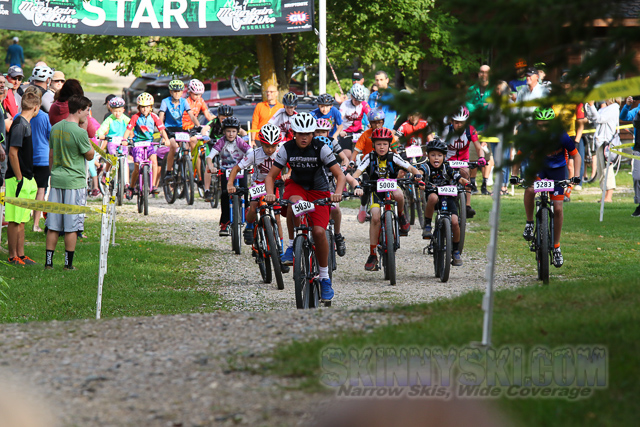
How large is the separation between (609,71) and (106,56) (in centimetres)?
2474

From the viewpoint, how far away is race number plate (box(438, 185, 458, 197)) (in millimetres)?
10789

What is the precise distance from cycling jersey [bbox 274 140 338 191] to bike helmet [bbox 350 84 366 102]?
7.19 metres

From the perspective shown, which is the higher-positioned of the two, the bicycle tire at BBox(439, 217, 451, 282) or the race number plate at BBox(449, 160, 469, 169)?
the race number plate at BBox(449, 160, 469, 169)

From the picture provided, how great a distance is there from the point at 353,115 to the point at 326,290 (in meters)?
8.15

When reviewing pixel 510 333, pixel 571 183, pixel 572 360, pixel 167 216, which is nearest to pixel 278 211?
pixel 571 183

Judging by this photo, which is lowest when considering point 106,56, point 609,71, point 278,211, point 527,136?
point 278,211

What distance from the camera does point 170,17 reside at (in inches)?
797

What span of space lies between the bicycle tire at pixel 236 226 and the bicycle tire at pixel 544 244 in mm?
4201

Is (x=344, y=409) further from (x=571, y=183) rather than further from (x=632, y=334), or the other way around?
(x=571, y=183)

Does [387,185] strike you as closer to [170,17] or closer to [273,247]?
[273,247]

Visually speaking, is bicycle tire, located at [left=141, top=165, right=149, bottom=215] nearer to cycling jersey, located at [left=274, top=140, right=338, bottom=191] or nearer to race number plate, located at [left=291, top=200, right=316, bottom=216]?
cycling jersey, located at [left=274, top=140, right=338, bottom=191]

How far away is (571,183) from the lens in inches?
394

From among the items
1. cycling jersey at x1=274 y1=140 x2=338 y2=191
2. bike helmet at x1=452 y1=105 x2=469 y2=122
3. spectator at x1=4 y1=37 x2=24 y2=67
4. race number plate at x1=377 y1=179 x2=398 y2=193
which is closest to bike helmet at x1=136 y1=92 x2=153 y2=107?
race number plate at x1=377 y1=179 x2=398 y2=193

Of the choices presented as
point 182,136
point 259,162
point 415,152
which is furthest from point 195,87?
point 259,162
